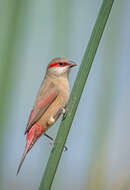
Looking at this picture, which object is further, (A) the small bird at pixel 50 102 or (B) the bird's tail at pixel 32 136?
(A) the small bird at pixel 50 102

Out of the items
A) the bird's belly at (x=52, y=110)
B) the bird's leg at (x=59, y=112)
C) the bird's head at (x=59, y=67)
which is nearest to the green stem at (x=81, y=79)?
the bird's leg at (x=59, y=112)

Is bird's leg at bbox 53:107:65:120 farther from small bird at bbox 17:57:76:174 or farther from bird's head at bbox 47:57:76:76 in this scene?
bird's head at bbox 47:57:76:76

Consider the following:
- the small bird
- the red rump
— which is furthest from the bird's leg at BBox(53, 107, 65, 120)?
the red rump

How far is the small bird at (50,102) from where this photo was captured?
7.39 feet

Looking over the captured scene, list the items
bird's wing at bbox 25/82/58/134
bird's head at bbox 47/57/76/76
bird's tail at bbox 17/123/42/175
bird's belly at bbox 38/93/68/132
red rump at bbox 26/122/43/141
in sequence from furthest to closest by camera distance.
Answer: bird's head at bbox 47/57/76/76, bird's belly at bbox 38/93/68/132, bird's wing at bbox 25/82/58/134, red rump at bbox 26/122/43/141, bird's tail at bbox 17/123/42/175

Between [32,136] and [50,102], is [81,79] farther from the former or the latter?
[50,102]

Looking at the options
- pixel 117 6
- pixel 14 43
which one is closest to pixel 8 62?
pixel 14 43

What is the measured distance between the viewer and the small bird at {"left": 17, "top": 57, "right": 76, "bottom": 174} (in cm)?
225

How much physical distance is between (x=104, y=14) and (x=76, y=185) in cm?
94

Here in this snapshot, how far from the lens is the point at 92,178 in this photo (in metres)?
1.63

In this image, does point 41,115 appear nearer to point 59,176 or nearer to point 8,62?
point 59,176

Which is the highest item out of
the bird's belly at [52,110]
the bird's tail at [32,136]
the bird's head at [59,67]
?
the bird's head at [59,67]

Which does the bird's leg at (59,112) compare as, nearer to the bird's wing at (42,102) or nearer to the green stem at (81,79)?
the bird's wing at (42,102)

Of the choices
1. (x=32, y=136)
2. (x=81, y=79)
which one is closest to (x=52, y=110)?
(x=32, y=136)
